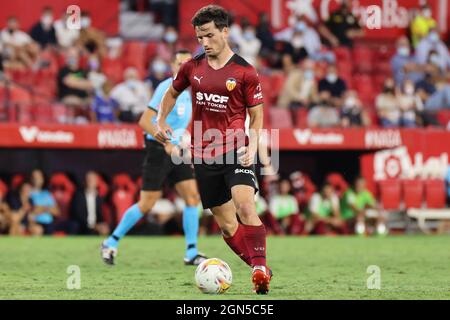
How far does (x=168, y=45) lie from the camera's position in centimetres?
2241

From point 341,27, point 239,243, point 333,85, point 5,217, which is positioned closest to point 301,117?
point 333,85

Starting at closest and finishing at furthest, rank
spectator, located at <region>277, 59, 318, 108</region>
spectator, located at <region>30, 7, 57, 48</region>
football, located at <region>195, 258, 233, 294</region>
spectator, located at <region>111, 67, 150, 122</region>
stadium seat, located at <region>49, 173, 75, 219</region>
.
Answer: football, located at <region>195, 258, 233, 294</region>
stadium seat, located at <region>49, 173, 75, 219</region>
spectator, located at <region>111, 67, 150, 122</region>
spectator, located at <region>277, 59, 318, 108</region>
spectator, located at <region>30, 7, 57, 48</region>

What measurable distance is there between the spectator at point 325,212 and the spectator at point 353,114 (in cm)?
131

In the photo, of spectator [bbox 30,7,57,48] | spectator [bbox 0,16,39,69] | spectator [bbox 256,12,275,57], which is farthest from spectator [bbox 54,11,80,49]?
spectator [bbox 256,12,275,57]

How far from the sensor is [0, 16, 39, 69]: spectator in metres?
20.6

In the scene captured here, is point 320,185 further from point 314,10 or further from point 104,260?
point 104,260

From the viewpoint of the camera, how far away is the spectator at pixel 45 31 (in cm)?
2152

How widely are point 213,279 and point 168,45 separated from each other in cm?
1375

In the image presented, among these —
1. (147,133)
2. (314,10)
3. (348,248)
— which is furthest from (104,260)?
(314,10)

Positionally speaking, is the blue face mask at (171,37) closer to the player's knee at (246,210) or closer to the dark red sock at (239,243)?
the dark red sock at (239,243)

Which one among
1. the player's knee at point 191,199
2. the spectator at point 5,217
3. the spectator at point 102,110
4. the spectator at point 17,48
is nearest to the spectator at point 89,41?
the spectator at point 17,48

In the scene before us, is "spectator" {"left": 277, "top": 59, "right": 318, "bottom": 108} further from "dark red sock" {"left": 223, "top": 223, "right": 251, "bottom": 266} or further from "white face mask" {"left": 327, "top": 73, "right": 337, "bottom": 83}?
"dark red sock" {"left": 223, "top": 223, "right": 251, "bottom": 266}

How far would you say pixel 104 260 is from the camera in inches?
489

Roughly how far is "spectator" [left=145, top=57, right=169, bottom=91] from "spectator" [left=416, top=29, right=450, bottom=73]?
598 centimetres
